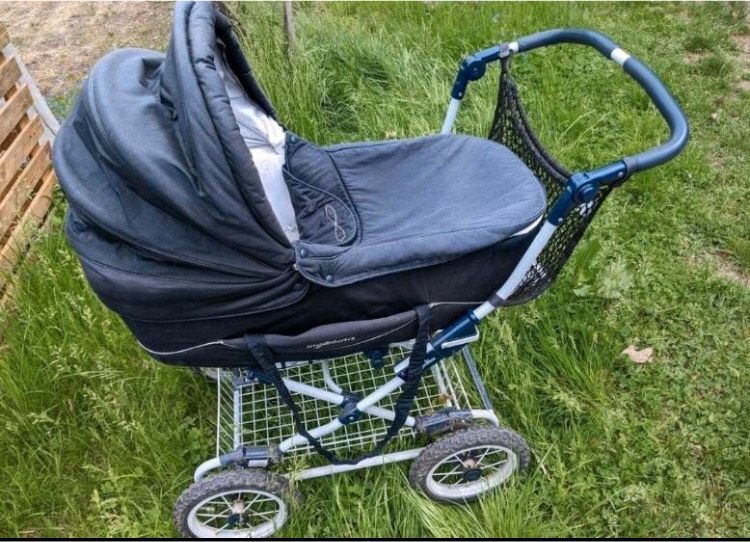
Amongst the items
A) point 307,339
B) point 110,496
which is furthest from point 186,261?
point 110,496

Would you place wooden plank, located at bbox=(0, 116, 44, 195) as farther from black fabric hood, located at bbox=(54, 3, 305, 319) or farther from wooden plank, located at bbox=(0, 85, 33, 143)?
black fabric hood, located at bbox=(54, 3, 305, 319)

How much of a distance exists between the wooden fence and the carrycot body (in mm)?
1491

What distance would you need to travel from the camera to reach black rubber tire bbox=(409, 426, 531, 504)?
1.92 m

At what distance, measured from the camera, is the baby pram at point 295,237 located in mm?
1368

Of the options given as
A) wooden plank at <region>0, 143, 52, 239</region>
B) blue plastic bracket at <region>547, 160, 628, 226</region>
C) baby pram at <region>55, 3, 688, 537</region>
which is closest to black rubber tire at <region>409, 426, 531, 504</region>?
baby pram at <region>55, 3, 688, 537</region>

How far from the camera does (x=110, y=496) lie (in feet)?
7.17

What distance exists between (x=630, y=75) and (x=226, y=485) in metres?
1.64

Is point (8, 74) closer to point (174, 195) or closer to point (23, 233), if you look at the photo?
point (23, 233)

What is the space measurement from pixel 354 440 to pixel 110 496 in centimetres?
89

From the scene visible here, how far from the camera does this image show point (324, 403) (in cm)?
237

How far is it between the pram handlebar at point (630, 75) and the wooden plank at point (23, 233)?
199 centimetres

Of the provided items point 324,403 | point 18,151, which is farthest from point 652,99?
point 18,151

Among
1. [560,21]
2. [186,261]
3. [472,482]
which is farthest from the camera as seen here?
[560,21]

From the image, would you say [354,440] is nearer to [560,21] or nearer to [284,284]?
[284,284]
